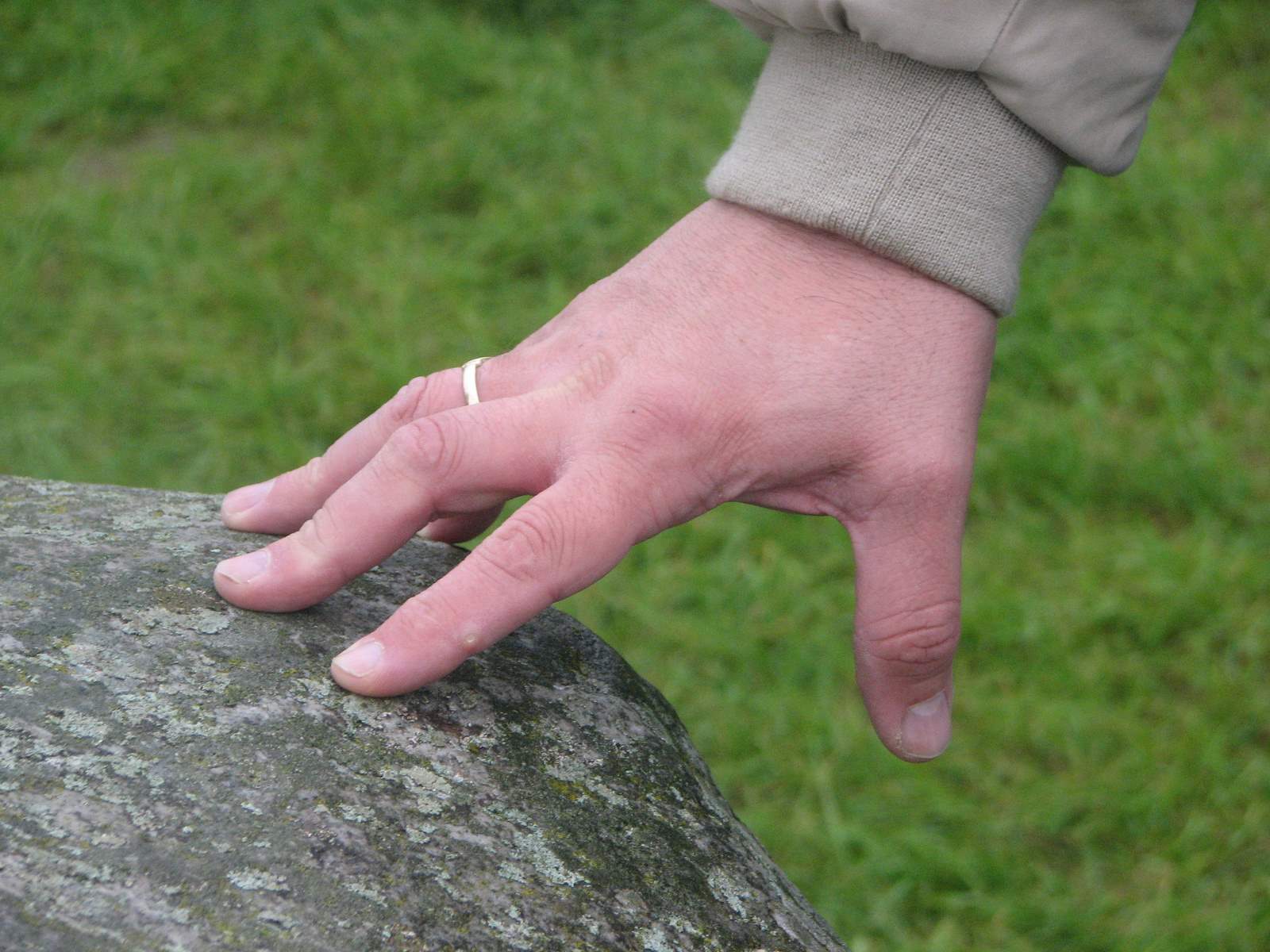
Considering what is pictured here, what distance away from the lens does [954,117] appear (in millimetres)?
1348

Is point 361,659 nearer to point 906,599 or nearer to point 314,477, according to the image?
point 314,477

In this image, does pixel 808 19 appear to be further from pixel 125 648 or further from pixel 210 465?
pixel 210 465

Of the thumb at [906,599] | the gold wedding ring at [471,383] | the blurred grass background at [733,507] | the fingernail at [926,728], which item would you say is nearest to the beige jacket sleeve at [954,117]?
the thumb at [906,599]

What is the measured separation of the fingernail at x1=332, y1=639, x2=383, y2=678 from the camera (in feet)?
3.95

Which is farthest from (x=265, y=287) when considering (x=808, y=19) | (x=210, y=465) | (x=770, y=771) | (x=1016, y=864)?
(x=808, y=19)

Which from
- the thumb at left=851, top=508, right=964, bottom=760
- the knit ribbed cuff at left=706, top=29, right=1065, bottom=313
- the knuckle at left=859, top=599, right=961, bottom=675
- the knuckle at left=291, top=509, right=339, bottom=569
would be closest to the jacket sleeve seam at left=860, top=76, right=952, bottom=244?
the knit ribbed cuff at left=706, top=29, right=1065, bottom=313

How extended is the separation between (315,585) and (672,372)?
17.7 inches

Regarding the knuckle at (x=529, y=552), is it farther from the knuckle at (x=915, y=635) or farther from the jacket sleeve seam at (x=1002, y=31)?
the jacket sleeve seam at (x=1002, y=31)

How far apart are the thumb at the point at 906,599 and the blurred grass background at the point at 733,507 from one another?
144 cm

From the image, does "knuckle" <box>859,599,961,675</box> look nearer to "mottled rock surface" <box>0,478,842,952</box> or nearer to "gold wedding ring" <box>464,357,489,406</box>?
"mottled rock surface" <box>0,478,842,952</box>

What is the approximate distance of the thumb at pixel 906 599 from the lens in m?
1.41

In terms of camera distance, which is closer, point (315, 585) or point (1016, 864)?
point (315, 585)

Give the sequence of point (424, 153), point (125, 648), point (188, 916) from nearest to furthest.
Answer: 1. point (188, 916)
2. point (125, 648)
3. point (424, 153)

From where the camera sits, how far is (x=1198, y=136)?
197 inches
